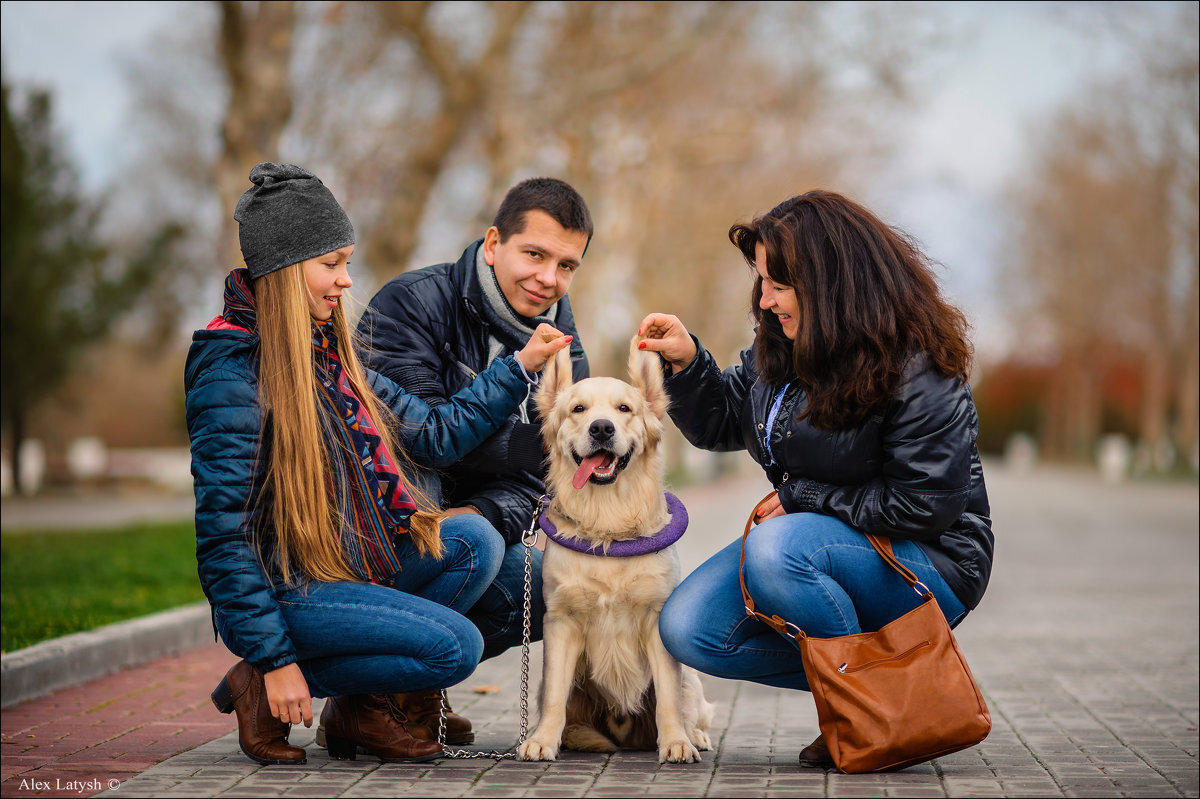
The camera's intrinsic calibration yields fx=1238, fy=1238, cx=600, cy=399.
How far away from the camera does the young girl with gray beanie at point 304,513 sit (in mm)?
3996

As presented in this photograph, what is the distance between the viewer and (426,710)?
4789mm

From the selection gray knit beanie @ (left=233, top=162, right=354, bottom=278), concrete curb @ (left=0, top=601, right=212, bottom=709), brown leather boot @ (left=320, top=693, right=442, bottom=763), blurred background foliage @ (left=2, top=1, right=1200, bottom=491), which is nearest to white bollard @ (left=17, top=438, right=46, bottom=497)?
blurred background foliage @ (left=2, top=1, right=1200, bottom=491)

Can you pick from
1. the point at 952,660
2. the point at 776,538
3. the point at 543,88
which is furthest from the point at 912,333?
the point at 543,88

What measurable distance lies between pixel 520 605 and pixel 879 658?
1565 mm

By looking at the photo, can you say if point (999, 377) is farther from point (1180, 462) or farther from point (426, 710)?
point (426, 710)

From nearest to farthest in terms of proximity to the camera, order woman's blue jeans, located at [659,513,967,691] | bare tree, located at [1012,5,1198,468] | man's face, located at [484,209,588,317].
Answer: woman's blue jeans, located at [659,513,967,691]
man's face, located at [484,209,588,317]
bare tree, located at [1012,5,1198,468]

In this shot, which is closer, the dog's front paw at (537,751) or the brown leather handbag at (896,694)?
the brown leather handbag at (896,694)

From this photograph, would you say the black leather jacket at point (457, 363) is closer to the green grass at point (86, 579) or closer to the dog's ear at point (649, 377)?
the dog's ear at point (649, 377)

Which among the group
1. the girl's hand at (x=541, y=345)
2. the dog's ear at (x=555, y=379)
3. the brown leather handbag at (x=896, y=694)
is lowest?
the brown leather handbag at (x=896, y=694)

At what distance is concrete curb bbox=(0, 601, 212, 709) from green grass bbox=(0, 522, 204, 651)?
0.20 metres

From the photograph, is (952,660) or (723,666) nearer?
(952,660)

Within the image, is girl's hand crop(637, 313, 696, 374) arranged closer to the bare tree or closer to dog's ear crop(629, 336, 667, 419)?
dog's ear crop(629, 336, 667, 419)

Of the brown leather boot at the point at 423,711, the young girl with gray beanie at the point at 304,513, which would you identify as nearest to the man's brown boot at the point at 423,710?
the brown leather boot at the point at 423,711

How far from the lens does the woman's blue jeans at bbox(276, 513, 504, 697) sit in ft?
13.8
